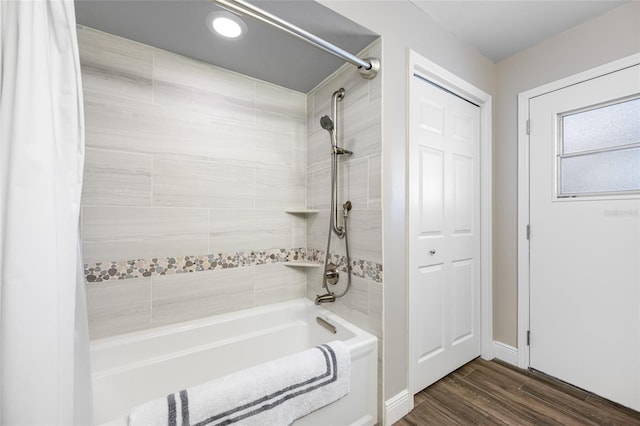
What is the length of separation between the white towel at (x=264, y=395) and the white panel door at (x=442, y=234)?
0.58 m

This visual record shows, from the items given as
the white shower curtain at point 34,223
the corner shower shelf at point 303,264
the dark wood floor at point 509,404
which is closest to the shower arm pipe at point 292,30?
the white shower curtain at point 34,223

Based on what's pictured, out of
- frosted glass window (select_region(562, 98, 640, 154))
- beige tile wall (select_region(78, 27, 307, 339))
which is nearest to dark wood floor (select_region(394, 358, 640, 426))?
beige tile wall (select_region(78, 27, 307, 339))

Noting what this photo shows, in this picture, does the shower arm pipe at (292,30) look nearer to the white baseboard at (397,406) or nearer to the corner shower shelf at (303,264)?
the corner shower shelf at (303,264)

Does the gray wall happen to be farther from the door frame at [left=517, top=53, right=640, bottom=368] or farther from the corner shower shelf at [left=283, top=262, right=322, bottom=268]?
the corner shower shelf at [left=283, top=262, right=322, bottom=268]

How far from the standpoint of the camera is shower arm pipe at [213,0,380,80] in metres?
0.93

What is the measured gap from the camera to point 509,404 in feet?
4.88

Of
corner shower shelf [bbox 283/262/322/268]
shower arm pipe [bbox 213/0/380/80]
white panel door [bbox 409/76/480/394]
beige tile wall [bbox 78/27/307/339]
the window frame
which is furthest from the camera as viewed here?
corner shower shelf [bbox 283/262/322/268]

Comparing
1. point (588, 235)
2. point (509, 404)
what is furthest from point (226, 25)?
point (509, 404)

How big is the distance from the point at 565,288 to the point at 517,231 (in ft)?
1.45

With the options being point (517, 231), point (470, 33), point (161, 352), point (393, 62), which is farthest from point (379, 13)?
point (161, 352)

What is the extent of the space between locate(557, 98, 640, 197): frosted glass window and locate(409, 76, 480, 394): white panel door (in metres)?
0.50

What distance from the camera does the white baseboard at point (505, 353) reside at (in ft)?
6.11

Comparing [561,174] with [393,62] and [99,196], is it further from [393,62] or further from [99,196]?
[99,196]

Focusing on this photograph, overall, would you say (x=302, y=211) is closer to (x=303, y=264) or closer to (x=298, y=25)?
(x=303, y=264)
